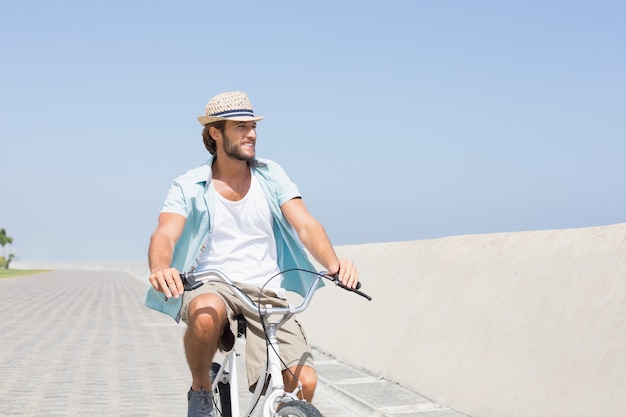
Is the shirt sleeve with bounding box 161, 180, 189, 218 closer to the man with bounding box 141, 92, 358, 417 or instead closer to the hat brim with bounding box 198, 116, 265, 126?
the man with bounding box 141, 92, 358, 417

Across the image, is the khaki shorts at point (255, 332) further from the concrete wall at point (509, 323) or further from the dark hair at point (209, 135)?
the concrete wall at point (509, 323)

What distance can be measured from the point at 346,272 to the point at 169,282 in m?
0.86

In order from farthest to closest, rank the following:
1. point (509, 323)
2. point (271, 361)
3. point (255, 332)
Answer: point (509, 323)
point (255, 332)
point (271, 361)

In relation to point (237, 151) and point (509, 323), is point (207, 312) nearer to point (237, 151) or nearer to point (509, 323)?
point (237, 151)

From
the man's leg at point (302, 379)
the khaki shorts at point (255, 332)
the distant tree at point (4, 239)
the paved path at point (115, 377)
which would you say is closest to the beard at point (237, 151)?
the khaki shorts at point (255, 332)

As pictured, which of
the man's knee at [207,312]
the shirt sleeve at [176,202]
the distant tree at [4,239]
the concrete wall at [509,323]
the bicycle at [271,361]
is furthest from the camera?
the distant tree at [4,239]

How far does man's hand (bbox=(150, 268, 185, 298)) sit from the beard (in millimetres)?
917

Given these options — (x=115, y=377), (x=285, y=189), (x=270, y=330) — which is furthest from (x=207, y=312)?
(x=115, y=377)

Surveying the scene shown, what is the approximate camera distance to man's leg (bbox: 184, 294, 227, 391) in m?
4.40

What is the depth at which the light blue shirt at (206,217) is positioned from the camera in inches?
187

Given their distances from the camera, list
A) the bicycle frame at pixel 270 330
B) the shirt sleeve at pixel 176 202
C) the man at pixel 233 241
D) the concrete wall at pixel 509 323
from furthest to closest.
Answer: the concrete wall at pixel 509 323 → the shirt sleeve at pixel 176 202 → the man at pixel 233 241 → the bicycle frame at pixel 270 330

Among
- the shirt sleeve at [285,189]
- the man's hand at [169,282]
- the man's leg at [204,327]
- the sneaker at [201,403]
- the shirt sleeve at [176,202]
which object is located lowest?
the sneaker at [201,403]

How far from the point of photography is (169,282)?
4.05 meters

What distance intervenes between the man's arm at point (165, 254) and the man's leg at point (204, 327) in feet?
0.74
